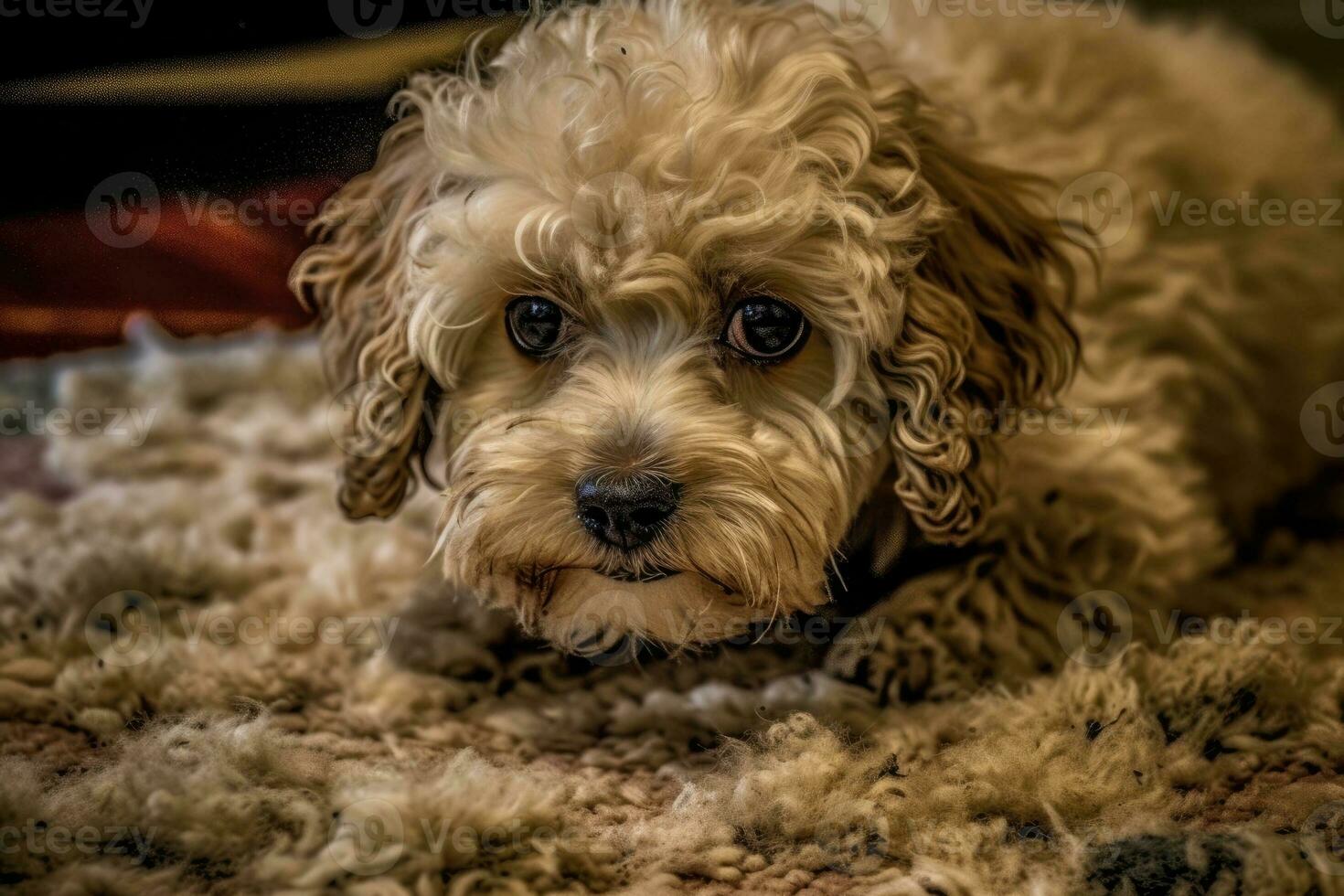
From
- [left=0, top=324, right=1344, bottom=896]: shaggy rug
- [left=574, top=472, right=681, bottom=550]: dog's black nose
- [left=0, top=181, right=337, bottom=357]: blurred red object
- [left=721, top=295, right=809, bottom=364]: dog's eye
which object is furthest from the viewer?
[left=0, top=181, right=337, bottom=357]: blurred red object

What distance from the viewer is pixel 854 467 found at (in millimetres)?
2018

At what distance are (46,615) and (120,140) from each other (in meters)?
0.81

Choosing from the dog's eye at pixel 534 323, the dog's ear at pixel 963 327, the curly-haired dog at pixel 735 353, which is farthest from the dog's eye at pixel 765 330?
the dog's eye at pixel 534 323

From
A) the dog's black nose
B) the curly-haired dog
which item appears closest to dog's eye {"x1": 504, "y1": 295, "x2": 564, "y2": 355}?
the curly-haired dog

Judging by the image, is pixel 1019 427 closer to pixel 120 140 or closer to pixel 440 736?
pixel 440 736

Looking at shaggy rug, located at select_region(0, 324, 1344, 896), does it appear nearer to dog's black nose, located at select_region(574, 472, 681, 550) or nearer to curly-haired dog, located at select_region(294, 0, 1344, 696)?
curly-haired dog, located at select_region(294, 0, 1344, 696)

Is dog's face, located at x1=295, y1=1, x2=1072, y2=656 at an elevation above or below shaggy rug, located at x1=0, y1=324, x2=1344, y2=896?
above

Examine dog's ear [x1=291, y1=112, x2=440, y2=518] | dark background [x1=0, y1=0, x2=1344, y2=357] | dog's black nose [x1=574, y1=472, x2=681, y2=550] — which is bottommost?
dog's black nose [x1=574, y1=472, x2=681, y2=550]

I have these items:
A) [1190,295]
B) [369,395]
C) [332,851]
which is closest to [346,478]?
[369,395]

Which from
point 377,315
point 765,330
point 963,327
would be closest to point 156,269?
point 377,315

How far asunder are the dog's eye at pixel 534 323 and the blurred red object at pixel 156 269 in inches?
19.6

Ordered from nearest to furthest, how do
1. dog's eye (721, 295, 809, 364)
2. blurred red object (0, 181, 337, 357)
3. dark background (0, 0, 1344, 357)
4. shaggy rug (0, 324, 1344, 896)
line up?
shaggy rug (0, 324, 1344, 896), dog's eye (721, 295, 809, 364), dark background (0, 0, 1344, 357), blurred red object (0, 181, 337, 357)

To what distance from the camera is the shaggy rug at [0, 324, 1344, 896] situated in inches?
62.3

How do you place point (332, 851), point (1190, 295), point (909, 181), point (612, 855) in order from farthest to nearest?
point (1190, 295) < point (909, 181) < point (612, 855) < point (332, 851)
